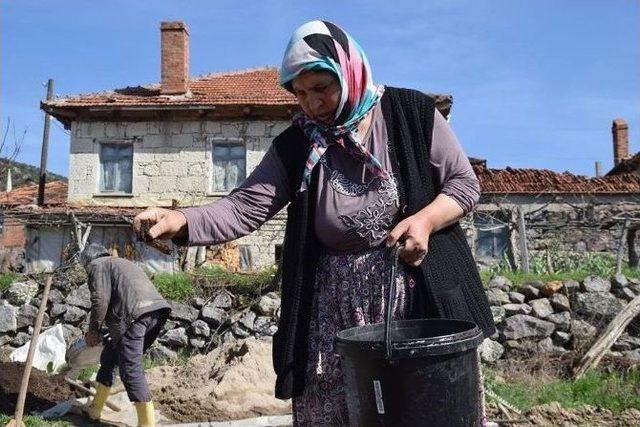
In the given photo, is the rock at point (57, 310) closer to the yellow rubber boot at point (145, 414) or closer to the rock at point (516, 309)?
the yellow rubber boot at point (145, 414)

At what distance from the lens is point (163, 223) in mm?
2010

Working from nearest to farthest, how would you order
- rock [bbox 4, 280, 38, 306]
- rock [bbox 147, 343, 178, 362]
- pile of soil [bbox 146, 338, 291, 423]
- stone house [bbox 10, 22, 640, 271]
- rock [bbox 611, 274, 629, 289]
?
pile of soil [bbox 146, 338, 291, 423] → rock [bbox 611, 274, 629, 289] → rock [bbox 147, 343, 178, 362] → rock [bbox 4, 280, 38, 306] → stone house [bbox 10, 22, 640, 271]

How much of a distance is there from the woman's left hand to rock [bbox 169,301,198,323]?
902 cm

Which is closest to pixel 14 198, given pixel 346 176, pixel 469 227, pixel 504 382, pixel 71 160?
pixel 71 160

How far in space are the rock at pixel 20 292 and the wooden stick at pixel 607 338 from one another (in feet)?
28.7

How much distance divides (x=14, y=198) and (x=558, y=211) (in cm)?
1724

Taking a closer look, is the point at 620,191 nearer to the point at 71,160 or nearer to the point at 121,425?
the point at 71,160

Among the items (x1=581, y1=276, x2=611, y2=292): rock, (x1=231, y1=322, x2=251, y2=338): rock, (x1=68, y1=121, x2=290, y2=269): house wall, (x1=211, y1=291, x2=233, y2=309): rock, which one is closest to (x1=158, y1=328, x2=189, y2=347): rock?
(x1=211, y1=291, x2=233, y2=309): rock

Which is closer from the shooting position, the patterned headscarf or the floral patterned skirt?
the patterned headscarf

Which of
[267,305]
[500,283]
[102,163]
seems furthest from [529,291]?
[102,163]

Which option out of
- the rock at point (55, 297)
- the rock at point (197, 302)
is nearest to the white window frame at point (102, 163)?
the rock at point (55, 297)

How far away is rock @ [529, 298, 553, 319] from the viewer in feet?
30.8

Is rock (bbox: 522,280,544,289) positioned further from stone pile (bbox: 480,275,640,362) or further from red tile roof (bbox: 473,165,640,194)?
red tile roof (bbox: 473,165,640,194)

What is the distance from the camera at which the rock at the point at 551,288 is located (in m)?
9.63
